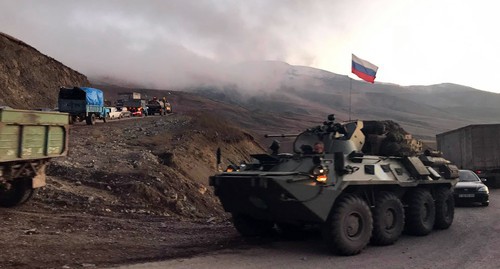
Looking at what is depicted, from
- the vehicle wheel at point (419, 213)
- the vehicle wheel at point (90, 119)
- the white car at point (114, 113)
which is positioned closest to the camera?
the vehicle wheel at point (419, 213)

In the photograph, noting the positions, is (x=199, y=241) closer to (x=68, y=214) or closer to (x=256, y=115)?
(x=68, y=214)

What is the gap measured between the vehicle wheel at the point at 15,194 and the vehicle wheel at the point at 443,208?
28.2 ft

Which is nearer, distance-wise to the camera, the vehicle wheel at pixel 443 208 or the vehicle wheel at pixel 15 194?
the vehicle wheel at pixel 15 194

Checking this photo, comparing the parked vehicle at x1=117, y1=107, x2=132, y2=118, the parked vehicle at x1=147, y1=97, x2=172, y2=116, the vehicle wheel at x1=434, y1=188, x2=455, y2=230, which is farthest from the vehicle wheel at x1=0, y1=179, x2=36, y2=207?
the parked vehicle at x1=147, y1=97, x2=172, y2=116

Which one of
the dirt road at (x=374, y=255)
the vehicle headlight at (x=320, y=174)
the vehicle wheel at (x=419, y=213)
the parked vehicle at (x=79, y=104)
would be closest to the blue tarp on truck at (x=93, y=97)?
the parked vehicle at (x=79, y=104)

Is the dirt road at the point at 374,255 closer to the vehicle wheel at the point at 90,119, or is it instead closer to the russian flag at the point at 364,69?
the russian flag at the point at 364,69

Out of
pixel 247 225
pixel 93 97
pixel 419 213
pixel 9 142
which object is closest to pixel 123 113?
pixel 93 97

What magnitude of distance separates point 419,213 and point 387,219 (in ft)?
3.93

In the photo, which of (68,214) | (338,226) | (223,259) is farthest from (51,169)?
(338,226)

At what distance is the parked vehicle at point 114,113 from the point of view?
33.1 m

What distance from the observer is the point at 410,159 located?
9.64 m

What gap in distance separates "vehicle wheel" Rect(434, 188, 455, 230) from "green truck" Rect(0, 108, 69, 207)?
810cm

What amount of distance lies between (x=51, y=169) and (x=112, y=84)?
7802cm

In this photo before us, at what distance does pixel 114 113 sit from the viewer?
3416cm
